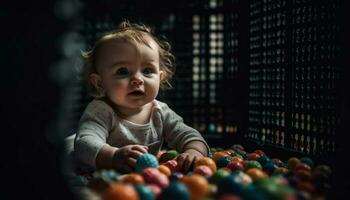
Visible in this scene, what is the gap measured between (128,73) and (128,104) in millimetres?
94

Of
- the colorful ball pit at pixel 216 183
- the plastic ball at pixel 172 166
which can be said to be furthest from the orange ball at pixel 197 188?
the plastic ball at pixel 172 166

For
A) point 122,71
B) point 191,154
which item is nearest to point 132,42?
point 122,71

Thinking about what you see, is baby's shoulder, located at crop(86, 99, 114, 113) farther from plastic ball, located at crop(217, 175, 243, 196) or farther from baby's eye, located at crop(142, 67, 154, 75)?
plastic ball, located at crop(217, 175, 243, 196)

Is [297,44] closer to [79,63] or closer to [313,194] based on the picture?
[313,194]

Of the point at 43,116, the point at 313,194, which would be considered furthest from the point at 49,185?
the point at 313,194

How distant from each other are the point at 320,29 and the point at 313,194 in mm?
510

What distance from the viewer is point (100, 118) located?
131cm

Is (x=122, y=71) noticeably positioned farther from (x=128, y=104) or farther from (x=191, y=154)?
(x=191, y=154)

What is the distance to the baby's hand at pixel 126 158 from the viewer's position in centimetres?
107

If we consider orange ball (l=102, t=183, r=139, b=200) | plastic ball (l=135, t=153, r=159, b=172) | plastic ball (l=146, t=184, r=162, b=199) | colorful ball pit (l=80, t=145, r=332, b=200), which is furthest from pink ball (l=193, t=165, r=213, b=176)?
orange ball (l=102, t=183, r=139, b=200)

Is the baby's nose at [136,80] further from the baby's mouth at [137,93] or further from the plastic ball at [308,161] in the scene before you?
the plastic ball at [308,161]

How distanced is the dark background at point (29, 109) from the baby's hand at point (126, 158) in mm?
351

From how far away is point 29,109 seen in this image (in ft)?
2.33

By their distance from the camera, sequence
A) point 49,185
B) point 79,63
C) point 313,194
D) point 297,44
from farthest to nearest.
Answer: point 79,63
point 297,44
point 313,194
point 49,185
